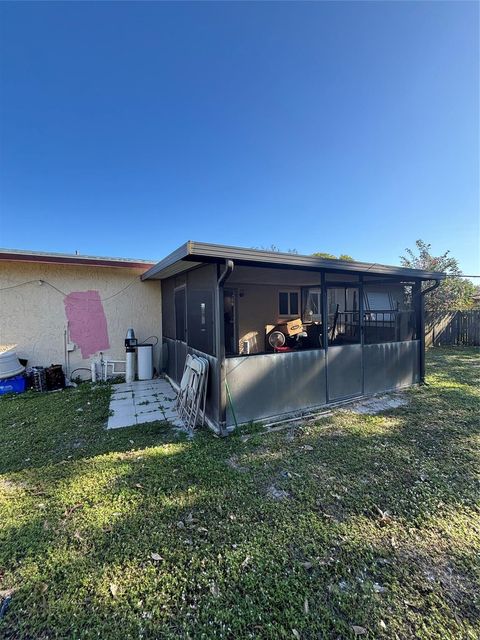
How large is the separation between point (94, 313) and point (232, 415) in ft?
15.5

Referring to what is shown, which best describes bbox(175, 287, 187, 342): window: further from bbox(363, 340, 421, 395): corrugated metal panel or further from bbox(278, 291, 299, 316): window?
bbox(363, 340, 421, 395): corrugated metal panel

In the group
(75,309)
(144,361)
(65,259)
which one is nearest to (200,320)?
(144,361)

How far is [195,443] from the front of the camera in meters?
3.42

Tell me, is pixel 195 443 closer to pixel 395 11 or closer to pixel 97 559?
pixel 97 559

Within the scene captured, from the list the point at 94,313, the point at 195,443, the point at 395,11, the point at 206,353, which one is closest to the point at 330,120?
the point at 395,11

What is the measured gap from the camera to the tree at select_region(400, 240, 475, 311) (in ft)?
39.3

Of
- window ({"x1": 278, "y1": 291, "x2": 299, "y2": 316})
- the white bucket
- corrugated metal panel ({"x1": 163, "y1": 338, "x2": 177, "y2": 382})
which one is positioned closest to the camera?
the white bucket

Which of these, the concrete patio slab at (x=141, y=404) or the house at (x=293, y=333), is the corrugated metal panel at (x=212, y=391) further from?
the concrete patio slab at (x=141, y=404)

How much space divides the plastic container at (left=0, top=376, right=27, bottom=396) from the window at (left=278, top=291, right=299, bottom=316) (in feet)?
20.7

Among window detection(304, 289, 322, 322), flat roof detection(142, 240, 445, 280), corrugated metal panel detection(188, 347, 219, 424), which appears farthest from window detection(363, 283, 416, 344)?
corrugated metal panel detection(188, 347, 219, 424)

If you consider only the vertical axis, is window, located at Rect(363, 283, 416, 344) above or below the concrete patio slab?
above

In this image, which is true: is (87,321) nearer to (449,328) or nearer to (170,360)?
(170,360)

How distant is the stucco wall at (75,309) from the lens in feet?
19.7

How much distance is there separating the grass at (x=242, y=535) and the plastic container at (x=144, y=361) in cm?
311
